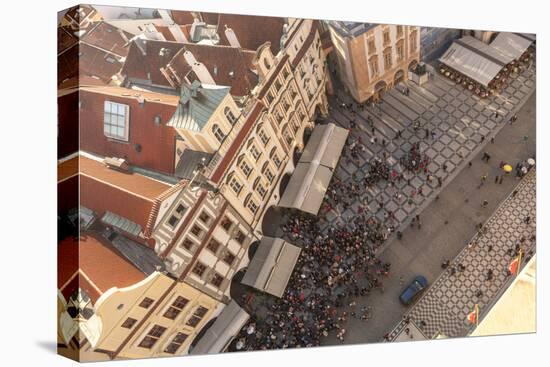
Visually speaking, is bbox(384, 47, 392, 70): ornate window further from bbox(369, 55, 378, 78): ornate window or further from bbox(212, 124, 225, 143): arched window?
bbox(212, 124, 225, 143): arched window

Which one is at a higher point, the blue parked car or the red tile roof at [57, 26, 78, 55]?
the red tile roof at [57, 26, 78, 55]

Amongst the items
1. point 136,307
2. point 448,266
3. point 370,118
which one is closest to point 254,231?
point 136,307

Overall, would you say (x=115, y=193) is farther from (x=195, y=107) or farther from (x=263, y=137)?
(x=263, y=137)

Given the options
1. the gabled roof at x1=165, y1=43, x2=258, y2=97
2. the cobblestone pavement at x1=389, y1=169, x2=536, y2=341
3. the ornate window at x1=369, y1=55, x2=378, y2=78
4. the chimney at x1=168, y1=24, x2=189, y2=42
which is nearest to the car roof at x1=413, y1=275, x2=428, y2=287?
the cobblestone pavement at x1=389, y1=169, x2=536, y2=341

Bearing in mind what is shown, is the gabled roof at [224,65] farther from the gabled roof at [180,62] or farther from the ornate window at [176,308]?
the ornate window at [176,308]

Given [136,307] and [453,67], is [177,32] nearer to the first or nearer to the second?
[136,307]

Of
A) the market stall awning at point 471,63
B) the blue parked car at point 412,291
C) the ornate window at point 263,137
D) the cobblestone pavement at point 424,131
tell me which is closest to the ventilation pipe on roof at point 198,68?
the ornate window at point 263,137

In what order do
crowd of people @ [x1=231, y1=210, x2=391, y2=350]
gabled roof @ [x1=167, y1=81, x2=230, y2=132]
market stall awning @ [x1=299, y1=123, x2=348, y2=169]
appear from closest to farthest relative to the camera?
gabled roof @ [x1=167, y1=81, x2=230, y2=132] < crowd of people @ [x1=231, y1=210, x2=391, y2=350] < market stall awning @ [x1=299, y1=123, x2=348, y2=169]
